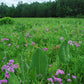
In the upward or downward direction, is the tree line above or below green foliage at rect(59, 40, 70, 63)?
above

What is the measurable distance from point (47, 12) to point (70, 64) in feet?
139

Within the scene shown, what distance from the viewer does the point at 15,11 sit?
157ft

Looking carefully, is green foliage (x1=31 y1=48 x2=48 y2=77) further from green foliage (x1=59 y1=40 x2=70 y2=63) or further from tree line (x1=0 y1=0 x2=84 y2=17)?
tree line (x1=0 y1=0 x2=84 y2=17)

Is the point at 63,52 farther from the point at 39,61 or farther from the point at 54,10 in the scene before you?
the point at 54,10

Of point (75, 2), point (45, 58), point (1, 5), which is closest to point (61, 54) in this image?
point (45, 58)

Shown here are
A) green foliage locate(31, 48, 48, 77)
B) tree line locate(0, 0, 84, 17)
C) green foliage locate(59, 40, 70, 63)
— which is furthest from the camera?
tree line locate(0, 0, 84, 17)

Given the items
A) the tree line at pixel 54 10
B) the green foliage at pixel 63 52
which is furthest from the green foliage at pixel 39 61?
the tree line at pixel 54 10

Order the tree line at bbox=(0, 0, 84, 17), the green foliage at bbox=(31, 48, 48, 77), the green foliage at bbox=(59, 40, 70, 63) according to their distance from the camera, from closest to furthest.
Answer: the green foliage at bbox=(31, 48, 48, 77) → the green foliage at bbox=(59, 40, 70, 63) → the tree line at bbox=(0, 0, 84, 17)

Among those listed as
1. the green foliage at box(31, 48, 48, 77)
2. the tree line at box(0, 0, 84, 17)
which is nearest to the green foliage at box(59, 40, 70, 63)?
the green foliage at box(31, 48, 48, 77)

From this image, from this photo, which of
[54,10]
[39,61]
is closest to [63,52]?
[39,61]

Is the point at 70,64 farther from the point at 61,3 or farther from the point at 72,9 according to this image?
the point at 61,3

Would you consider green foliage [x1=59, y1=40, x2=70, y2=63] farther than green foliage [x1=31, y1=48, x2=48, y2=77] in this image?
Yes

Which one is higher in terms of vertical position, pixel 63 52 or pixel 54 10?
pixel 54 10

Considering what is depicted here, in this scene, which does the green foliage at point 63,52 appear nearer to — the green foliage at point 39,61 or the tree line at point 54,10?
the green foliage at point 39,61
